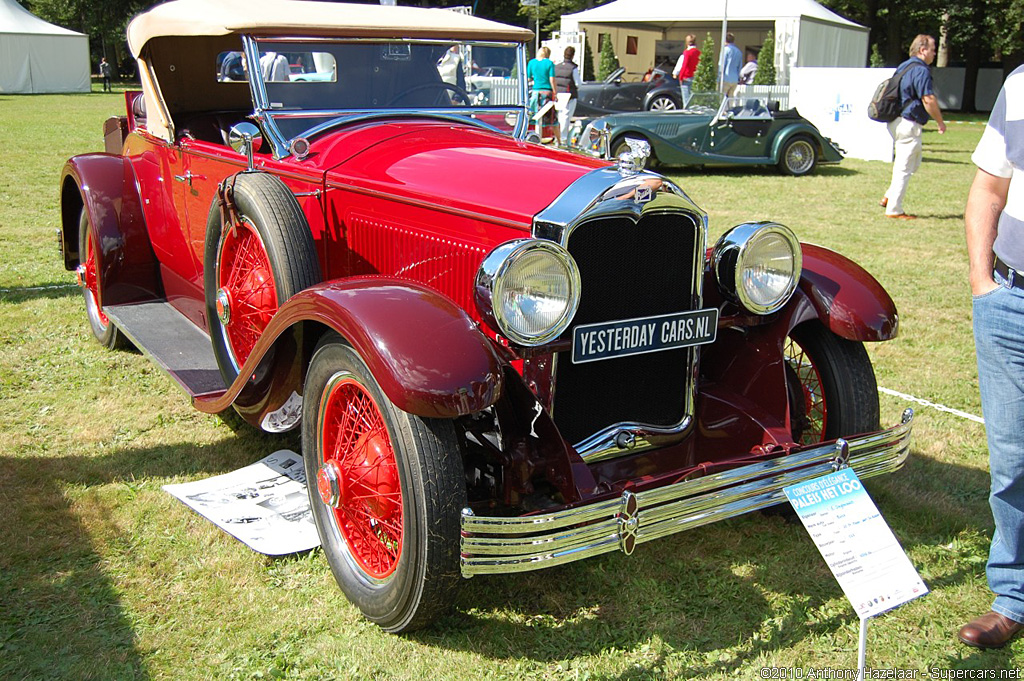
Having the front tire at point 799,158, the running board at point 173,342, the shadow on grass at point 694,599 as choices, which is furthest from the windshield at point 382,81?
the front tire at point 799,158

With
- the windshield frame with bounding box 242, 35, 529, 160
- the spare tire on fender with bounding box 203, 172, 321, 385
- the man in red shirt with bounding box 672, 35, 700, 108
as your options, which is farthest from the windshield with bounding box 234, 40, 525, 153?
the man in red shirt with bounding box 672, 35, 700, 108

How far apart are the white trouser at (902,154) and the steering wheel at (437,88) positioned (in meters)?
6.22

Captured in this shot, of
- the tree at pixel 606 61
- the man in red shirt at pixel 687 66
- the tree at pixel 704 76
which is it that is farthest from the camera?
the tree at pixel 606 61

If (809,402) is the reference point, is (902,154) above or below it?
above

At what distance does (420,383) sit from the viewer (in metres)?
2.26

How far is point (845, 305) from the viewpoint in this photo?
3002 millimetres

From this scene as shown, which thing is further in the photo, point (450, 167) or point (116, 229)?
point (116, 229)

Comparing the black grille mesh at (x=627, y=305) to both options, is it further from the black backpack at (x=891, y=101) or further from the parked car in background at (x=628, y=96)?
the parked car in background at (x=628, y=96)

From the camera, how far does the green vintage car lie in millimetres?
12227

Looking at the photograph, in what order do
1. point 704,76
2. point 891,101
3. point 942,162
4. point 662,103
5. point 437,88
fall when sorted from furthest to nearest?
1. point 704,76
2. point 662,103
3. point 942,162
4. point 891,101
5. point 437,88

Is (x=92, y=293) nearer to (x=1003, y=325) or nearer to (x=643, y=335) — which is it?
(x=643, y=335)

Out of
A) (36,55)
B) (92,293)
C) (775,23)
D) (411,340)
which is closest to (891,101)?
(92,293)

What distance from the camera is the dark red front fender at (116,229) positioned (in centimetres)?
473

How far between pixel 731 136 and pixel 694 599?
10653 mm
